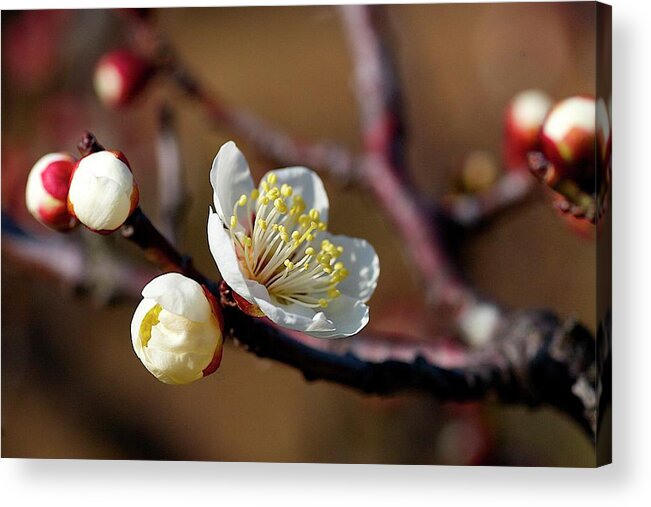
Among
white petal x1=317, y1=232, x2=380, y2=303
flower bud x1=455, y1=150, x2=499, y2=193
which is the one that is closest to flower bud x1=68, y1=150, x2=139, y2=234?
white petal x1=317, y1=232, x2=380, y2=303

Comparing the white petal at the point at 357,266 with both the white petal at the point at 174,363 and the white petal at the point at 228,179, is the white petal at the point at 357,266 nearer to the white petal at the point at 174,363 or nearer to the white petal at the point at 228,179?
the white petal at the point at 228,179

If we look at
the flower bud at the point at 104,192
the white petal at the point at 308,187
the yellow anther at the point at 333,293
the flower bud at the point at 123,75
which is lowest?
the yellow anther at the point at 333,293

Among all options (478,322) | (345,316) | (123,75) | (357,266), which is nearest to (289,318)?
(345,316)

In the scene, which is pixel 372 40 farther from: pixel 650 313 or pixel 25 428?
pixel 25 428

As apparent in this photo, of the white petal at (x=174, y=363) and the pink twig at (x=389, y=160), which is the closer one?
the white petal at (x=174, y=363)

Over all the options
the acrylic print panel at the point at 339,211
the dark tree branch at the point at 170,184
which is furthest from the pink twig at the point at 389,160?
the dark tree branch at the point at 170,184

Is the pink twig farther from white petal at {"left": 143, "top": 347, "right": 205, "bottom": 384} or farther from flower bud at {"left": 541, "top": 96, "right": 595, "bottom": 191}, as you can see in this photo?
white petal at {"left": 143, "top": 347, "right": 205, "bottom": 384}

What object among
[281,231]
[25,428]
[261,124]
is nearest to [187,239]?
[261,124]
